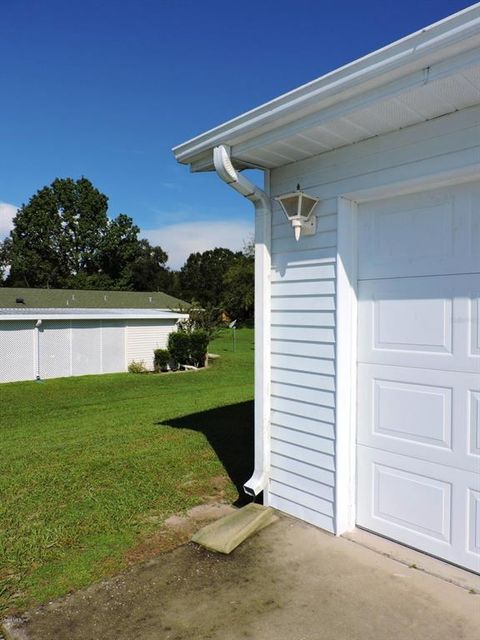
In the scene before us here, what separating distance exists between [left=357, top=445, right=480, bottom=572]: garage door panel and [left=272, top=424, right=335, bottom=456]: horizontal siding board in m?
0.22

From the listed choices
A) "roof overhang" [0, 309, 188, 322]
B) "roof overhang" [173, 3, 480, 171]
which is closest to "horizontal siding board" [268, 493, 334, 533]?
"roof overhang" [173, 3, 480, 171]

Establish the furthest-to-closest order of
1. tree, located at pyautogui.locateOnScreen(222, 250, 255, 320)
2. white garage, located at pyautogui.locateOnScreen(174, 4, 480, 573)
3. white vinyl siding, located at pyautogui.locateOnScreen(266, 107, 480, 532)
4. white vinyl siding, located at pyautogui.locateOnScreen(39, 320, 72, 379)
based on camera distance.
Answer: tree, located at pyautogui.locateOnScreen(222, 250, 255, 320) → white vinyl siding, located at pyautogui.locateOnScreen(39, 320, 72, 379) → white vinyl siding, located at pyautogui.locateOnScreen(266, 107, 480, 532) → white garage, located at pyautogui.locateOnScreen(174, 4, 480, 573)

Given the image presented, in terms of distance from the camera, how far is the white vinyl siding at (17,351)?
1391 centimetres

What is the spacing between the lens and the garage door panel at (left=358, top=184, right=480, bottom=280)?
267cm

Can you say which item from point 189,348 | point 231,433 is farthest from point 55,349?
point 231,433

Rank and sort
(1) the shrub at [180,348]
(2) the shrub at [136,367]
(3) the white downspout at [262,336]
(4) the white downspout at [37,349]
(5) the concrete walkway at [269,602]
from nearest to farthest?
(5) the concrete walkway at [269,602] < (3) the white downspout at [262,336] < (4) the white downspout at [37,349] < (2) the shrub at [136,367] < (1) the shrub at [180,348]

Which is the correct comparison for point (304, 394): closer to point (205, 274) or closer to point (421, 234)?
point (421, 234)

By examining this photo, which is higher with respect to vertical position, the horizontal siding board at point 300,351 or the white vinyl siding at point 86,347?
the horizontal siding board at point 300,351

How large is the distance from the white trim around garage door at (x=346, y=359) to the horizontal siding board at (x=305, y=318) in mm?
97

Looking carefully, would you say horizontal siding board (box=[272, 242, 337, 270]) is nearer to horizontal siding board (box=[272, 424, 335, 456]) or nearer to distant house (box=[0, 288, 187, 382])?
horizontal siding board (box=[272, 424, 335, 456])

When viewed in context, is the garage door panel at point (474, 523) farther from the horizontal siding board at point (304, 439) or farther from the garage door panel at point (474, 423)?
the horizontal siding board at point (304, 439)

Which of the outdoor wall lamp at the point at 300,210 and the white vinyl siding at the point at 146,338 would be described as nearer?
the outdoor wall lamp at the point at 300,210

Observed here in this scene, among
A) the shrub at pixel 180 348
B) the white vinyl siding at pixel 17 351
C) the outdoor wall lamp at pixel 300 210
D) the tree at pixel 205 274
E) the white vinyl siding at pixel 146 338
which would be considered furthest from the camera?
the tree at pixel 205 274

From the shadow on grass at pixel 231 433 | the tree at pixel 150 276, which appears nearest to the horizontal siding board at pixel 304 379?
the shadow on grass at pixel 231 433
